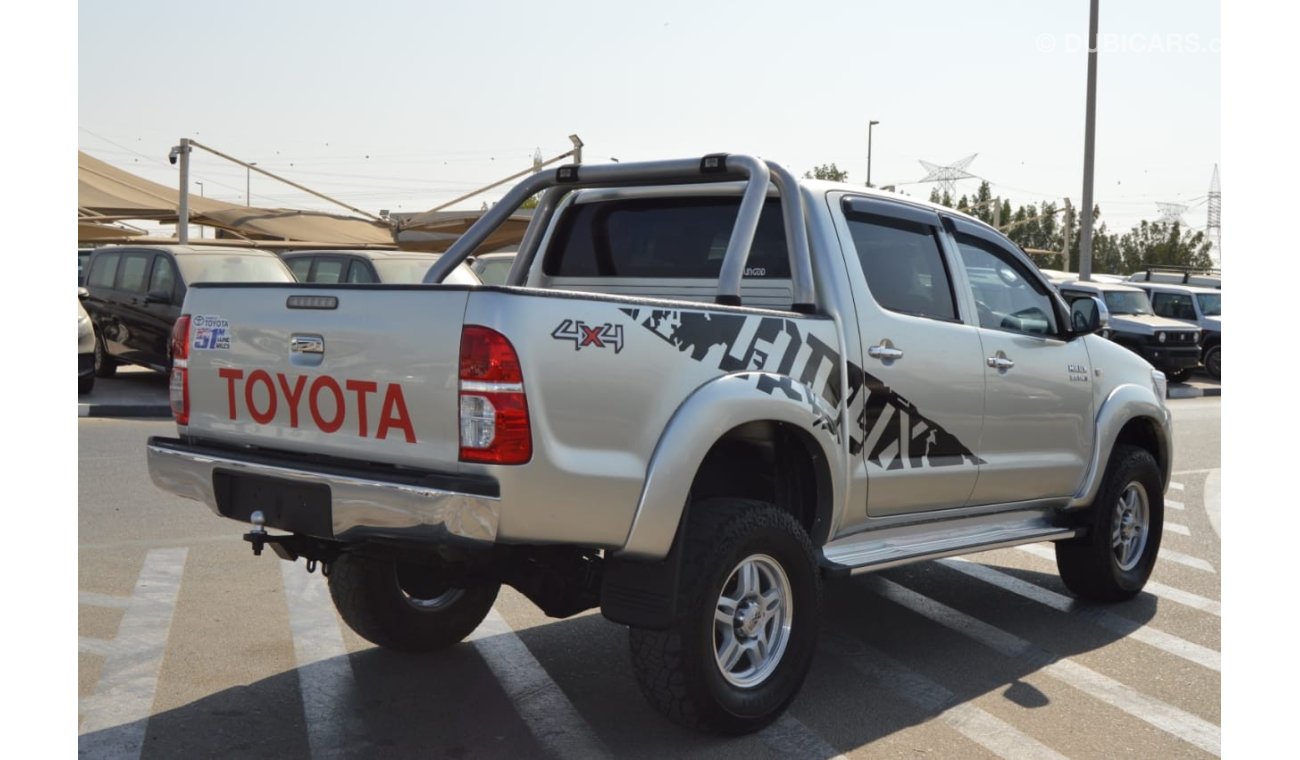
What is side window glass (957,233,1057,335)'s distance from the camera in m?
6.05

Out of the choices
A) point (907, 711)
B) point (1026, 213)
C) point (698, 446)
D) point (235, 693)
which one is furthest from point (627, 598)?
point (1026, 213)

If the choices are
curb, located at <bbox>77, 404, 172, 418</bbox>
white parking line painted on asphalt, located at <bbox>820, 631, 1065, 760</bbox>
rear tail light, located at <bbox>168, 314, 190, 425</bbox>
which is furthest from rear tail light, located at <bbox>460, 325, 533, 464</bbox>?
curb, located at <bbox>77, 404, 172, 418</bbox>

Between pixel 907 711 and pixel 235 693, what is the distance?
2.43 metres

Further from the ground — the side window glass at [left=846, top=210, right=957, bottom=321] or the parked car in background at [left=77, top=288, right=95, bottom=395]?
the side window glass at [left=846, top=210, right=957, bottom=321]

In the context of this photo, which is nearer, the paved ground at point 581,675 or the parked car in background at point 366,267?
the paved ground at point 581,675

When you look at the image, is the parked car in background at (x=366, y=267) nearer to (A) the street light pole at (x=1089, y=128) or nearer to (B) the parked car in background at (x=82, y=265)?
(B) the parked car in background at (x=82, y=265)

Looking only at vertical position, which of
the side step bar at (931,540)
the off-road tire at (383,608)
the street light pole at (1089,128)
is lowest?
the off-road tire at (383,608)

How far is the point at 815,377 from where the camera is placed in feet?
16.0

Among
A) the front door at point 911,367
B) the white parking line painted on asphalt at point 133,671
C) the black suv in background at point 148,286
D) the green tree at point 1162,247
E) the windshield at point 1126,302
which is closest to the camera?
the white parking line painted on asphalt at point 133,671

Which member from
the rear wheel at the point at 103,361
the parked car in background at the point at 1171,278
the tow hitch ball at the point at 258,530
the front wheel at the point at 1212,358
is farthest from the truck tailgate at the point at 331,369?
the parked car in background at the point at 1171,278

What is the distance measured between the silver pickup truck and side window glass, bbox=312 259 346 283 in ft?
38.7

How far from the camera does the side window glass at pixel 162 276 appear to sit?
15289mm

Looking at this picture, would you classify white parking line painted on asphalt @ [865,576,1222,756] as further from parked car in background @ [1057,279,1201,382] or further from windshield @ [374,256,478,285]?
parked car in background @ [1057,279,1201,382]

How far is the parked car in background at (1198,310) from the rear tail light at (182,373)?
77.1 feet
